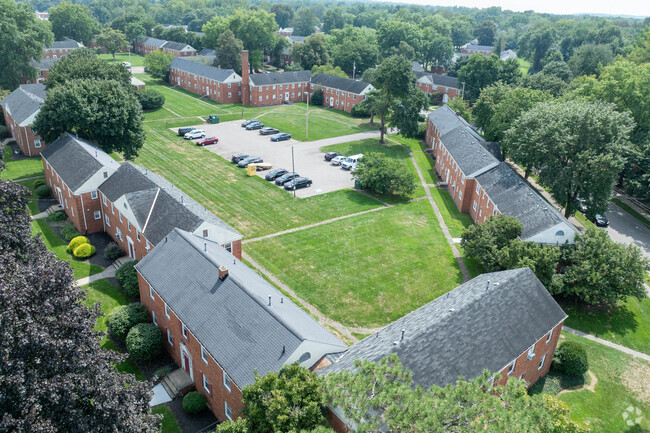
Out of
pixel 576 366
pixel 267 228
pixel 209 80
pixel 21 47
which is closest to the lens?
pixel 576 366

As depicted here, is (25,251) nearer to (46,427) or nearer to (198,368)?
(198,368)

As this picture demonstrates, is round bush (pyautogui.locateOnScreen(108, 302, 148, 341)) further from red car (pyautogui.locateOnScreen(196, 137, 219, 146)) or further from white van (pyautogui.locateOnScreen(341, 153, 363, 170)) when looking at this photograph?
red car (pyautogui.locateOnScreen(196, 137, 219, 146))

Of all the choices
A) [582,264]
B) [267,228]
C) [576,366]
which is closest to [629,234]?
[582,264]

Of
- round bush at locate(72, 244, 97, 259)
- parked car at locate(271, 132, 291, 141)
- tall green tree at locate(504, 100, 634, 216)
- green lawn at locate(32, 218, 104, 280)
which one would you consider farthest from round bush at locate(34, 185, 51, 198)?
tall green tree at locate(504, 100, 634, 216)

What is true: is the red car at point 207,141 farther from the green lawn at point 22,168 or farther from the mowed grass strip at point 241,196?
the green lawn at point 22,168

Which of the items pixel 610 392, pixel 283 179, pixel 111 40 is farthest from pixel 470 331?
pixel 111 40

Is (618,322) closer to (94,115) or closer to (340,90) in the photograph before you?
(94,115)

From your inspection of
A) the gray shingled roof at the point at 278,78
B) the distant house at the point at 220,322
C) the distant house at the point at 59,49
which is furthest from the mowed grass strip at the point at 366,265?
the distant house at the point at 59,49
